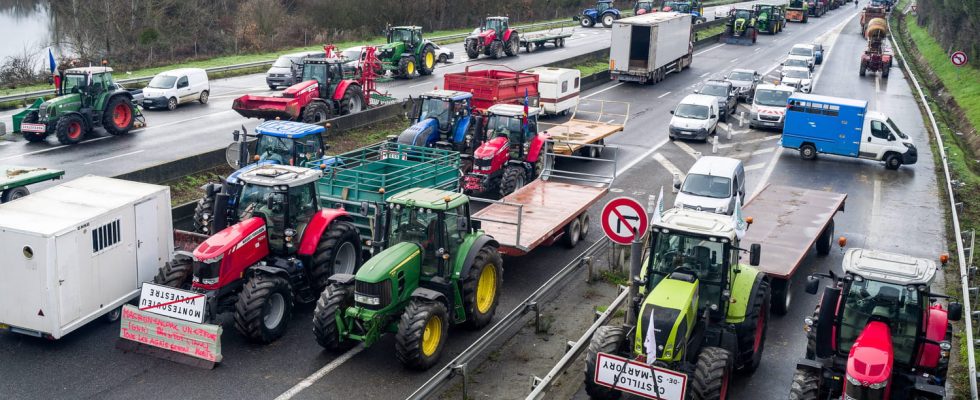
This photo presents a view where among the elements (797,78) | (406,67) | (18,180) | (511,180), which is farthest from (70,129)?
(797,78)

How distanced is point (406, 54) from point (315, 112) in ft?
46.6

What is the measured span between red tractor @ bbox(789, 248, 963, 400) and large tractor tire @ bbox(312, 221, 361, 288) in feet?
25.4

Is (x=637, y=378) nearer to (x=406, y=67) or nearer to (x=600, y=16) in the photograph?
(x=406, y=67)

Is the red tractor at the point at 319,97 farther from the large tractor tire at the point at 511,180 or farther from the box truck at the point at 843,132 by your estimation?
the box truck at the point at 843,132

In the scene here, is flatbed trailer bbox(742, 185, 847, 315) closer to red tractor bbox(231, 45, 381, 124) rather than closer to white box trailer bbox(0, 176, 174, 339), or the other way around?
white box trailer bbox(0, 176, 174, 339)

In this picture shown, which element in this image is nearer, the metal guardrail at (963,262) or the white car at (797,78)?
the metal guardrail at (963,262)

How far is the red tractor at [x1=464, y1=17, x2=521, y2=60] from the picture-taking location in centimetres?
5153

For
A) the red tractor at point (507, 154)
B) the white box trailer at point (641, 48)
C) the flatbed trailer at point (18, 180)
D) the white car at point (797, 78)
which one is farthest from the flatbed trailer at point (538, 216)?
the white box trailer at point (641, 48)

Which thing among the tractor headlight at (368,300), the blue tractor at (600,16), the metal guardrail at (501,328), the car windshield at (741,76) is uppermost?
the blue tractor at (600,16)

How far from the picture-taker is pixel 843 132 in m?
28.8

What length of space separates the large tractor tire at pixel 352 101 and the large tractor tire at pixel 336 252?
665 inches

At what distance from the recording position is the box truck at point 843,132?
2845 centimetres

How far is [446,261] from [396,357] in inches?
65.6

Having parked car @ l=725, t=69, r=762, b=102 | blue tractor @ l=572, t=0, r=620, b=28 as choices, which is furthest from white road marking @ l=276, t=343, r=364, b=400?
blue tractor @ l=572, t=0, r=620, b=28
